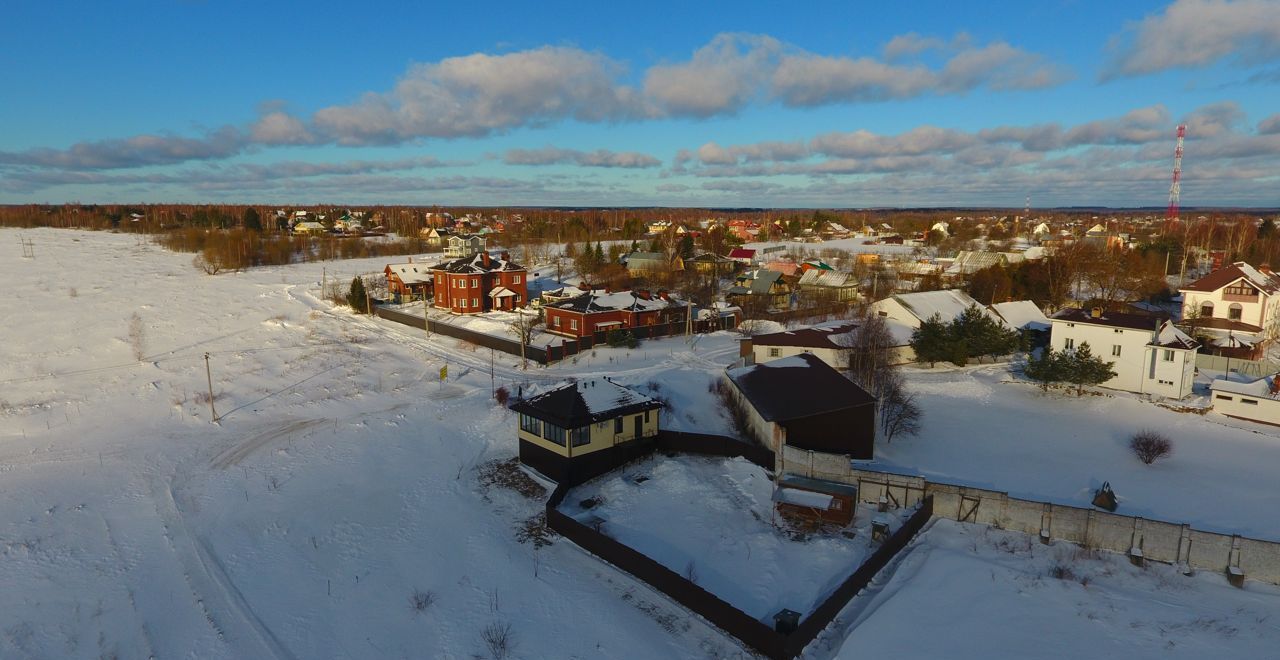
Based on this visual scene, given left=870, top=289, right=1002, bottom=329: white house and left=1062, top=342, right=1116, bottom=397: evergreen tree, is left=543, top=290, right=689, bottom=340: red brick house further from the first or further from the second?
left=1062, top=342, right=1116, bottom=397: evergreen tree

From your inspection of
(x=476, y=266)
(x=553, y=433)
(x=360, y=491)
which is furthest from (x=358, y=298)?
(x=553, y=433)

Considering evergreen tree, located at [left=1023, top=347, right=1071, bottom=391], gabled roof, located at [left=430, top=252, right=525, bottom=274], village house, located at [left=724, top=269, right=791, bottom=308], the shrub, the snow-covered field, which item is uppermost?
gabled roof, located at [left=430, top=252, right=525, bottom=274]

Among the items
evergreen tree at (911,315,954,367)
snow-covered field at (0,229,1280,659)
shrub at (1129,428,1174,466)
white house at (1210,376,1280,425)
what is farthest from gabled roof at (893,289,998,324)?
shrub at (1129,428,1174,466)

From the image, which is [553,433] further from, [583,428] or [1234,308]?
[1234,308]

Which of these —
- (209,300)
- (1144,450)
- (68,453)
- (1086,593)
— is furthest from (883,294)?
(209,300)

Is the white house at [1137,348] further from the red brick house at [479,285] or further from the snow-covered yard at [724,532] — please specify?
the red brick house at [479,285]

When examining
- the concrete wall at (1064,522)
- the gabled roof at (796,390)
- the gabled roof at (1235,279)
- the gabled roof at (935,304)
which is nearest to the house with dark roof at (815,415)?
the gabled roof at (796,390)
